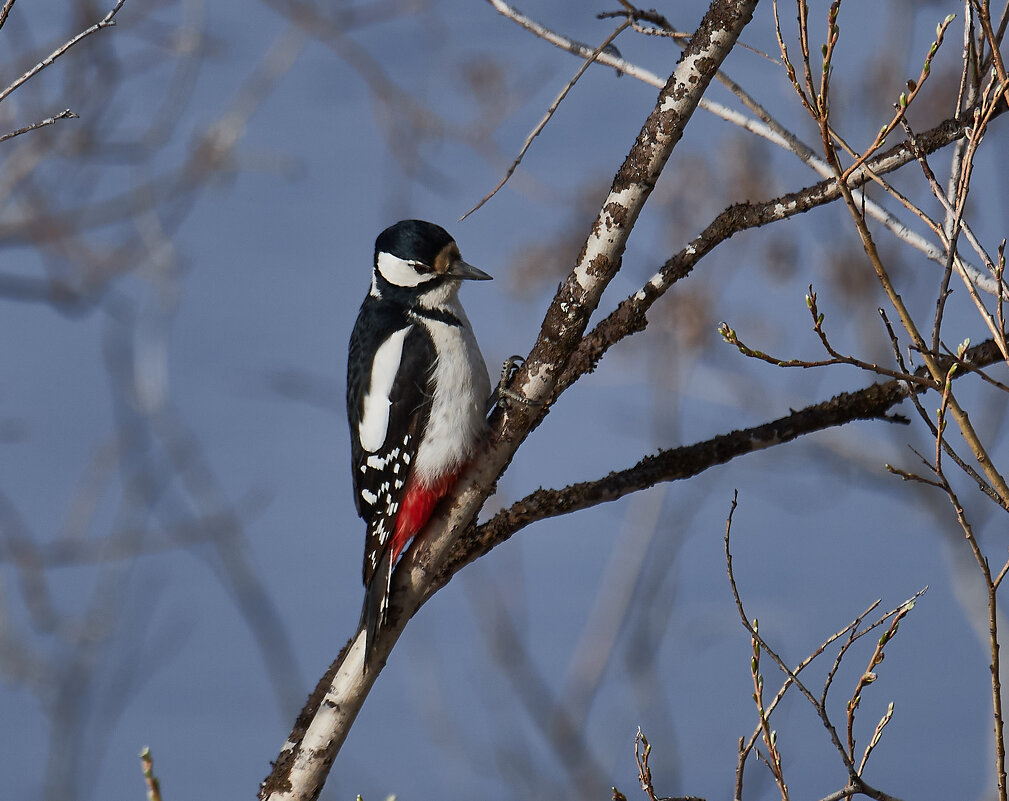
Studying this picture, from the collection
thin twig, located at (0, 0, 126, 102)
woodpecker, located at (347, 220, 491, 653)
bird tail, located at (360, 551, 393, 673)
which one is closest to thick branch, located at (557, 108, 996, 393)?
woodpecker, located at (347, 220, 491, 653)

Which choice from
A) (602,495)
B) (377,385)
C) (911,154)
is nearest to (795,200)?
(911,154)


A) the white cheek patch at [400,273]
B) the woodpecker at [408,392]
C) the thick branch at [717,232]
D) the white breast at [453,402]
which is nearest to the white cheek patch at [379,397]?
the woodpecker at [408,392]

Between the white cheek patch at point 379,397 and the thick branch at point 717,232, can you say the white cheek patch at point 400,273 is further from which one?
the thick branch at point 717,232

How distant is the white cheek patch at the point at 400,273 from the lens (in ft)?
9.17

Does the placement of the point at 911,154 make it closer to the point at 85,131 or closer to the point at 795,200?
the point at 795,200

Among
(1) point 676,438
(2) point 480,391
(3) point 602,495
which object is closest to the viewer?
(3) point 602,495

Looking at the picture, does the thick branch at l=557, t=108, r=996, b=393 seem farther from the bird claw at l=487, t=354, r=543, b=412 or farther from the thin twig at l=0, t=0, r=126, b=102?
the thin twig at l=0, t=0, r=126, b=102

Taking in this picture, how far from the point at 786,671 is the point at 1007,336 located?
0.66m

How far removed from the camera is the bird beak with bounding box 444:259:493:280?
8.97ft

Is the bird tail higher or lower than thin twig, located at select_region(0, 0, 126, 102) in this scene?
lower

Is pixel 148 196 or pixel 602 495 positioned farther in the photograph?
pixel 148 196

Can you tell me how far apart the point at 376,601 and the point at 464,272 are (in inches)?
41.7

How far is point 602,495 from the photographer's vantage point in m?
2.19

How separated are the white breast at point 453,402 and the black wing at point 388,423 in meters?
0.03
